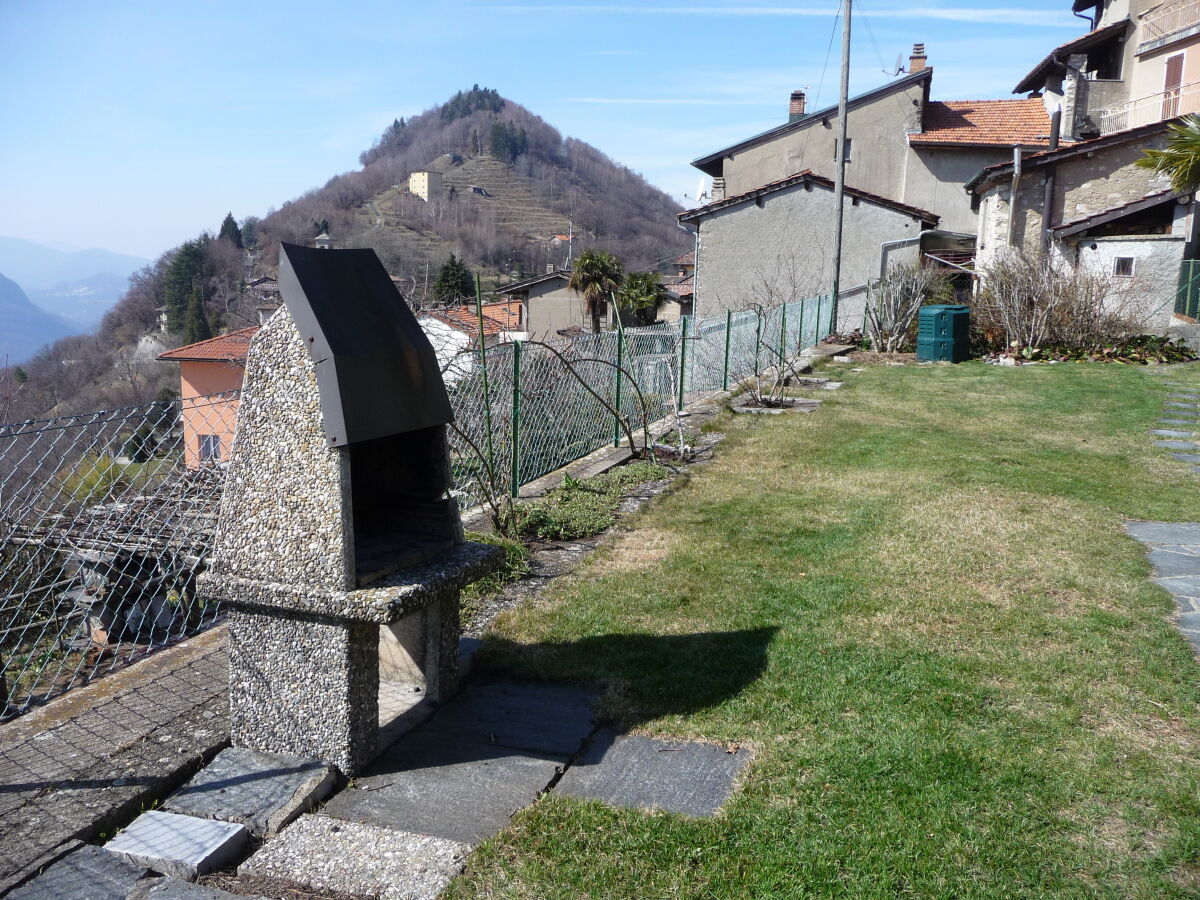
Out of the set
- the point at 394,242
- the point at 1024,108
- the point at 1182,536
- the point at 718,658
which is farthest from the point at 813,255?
the point at 394,242

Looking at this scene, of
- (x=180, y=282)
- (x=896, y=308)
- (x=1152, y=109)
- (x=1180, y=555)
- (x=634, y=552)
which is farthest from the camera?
(x=180, y=282)

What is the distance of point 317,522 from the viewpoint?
2.81 meters

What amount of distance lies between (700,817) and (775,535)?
3.29 m

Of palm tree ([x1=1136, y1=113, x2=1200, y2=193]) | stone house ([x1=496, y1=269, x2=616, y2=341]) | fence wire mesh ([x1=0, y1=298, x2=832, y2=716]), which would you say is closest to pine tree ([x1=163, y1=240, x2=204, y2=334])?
stone house ([x1=496, y1=269, x2=616, y2=341])

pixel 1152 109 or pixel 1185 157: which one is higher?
pixel 1152 109

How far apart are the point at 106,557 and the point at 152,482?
100 cm

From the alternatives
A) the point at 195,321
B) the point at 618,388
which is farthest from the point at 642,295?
the point at 618,388

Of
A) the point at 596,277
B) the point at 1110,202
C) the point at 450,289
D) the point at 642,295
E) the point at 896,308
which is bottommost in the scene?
the point at 896,308

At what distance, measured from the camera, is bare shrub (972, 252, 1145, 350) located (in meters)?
16.8

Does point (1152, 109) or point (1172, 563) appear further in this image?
point (1152, 109)

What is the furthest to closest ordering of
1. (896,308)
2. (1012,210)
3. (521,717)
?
(1012,210) → (896,308) → (521,717)

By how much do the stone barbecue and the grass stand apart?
2.50ft

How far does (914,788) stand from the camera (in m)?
2.88

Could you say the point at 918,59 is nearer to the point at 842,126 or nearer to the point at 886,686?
the point at 842,126
